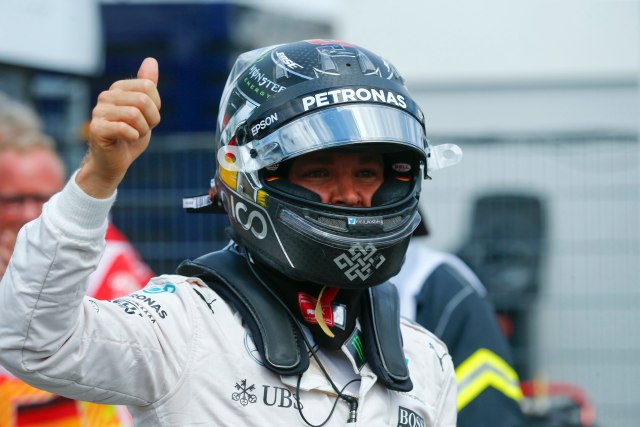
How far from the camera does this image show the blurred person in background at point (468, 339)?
4367 millimetres

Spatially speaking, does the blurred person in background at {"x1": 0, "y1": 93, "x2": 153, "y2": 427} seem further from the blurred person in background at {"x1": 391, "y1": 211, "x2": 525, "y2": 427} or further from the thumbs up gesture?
the thumbs up gesture

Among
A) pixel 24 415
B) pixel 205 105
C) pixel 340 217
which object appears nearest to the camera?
pixel 340 217

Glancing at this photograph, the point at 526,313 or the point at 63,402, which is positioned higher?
the point at 63,402

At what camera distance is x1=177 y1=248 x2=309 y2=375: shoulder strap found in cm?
284

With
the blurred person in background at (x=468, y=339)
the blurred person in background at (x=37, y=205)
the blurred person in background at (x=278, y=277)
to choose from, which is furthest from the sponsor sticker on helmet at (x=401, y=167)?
the blurred person in background at (x=37, y=205)

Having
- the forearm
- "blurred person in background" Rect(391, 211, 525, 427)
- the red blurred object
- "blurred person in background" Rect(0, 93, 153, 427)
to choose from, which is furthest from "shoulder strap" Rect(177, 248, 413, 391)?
the red blurred object

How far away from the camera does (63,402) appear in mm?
4398

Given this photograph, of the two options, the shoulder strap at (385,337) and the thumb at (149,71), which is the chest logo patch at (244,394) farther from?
the thumb at (149,71)

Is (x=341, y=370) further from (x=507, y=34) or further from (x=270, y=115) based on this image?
(x=507, y=34)

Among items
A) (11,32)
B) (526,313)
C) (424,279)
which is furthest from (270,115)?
(526,313)

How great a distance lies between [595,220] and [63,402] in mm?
3892

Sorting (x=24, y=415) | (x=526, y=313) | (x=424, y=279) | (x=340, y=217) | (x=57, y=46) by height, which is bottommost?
(x=526, y=313)

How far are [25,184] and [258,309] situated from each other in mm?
2387

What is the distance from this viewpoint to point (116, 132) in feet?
7.89
